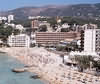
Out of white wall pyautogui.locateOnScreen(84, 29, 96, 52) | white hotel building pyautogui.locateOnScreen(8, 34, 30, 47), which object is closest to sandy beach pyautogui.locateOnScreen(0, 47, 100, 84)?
white wall pyautogui.locateOnScreen(84, 29, 96, 52)

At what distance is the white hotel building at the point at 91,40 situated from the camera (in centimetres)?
1647

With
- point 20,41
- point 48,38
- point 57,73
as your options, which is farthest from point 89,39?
point 20,41

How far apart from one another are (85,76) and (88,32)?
617 centimetres

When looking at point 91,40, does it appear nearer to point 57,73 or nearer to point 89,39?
point 89,39

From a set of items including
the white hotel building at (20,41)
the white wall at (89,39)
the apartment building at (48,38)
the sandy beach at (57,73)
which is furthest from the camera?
the apartment building at (48,38)

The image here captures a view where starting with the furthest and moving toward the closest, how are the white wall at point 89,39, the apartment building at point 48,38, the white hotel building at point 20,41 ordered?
the apartment building at point 48,38
the white hotel building at point 20,41
the white wall at point 89,39

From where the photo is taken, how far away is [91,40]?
16500mm

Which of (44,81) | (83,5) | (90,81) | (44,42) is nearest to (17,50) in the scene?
(44,42)

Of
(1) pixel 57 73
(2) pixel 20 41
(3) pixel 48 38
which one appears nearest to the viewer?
(1) pixel 57 73

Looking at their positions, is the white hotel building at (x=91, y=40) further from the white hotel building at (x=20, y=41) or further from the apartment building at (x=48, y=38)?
the white hotel building at (x=20, y=41)

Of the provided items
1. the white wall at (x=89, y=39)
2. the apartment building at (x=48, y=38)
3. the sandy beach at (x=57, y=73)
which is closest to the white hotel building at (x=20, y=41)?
the apartment building at (x=48, y=38)

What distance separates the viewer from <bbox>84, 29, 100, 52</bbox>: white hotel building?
16469 mm

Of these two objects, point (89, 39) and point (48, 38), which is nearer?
point (89, 39)

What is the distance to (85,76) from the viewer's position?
10961 mm
